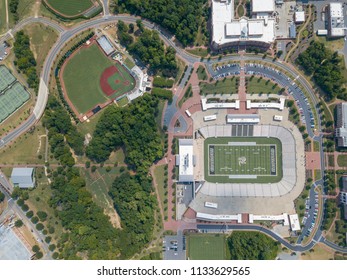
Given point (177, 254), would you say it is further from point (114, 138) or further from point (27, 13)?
point (27, 13)

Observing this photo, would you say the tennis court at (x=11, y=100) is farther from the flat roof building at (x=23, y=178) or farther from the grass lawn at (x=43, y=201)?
the grass lawn at (x=43, y=201)

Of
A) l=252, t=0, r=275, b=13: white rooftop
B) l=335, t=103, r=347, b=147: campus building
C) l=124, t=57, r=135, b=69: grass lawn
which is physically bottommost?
l=335, t=103, r=347, b=147: campus building

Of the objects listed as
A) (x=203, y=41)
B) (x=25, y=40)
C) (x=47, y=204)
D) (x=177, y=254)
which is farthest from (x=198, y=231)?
(x=25, y=40)

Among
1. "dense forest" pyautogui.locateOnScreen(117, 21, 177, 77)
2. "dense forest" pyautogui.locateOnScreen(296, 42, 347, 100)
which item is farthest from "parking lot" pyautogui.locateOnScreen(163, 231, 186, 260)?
"dense forest" pyautogui.locateOnScreen(296, 42, 347, 100)

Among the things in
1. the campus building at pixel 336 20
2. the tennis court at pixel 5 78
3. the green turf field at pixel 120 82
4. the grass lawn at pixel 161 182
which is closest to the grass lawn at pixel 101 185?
the grass lawn at pixel 161 182

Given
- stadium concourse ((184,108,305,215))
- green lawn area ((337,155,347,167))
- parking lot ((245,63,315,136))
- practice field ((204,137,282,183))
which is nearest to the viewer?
green lawn area ((337,155,347,167))

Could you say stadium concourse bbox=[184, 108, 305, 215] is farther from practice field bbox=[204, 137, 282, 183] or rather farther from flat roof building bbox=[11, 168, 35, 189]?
flat roof building bbox=[11, 168, 35, 189]

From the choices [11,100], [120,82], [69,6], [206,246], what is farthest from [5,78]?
[206,246]

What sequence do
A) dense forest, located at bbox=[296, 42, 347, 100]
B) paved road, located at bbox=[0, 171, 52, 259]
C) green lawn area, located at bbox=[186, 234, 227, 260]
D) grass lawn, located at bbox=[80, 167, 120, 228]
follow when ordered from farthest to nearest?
1. grass lawn, located at bbox=[80, 167, 120, 228]
2. green lawn area, located at bbox=[186, 234, 227, 260]
3. dense forest, located at bbox=[296, 42, 347, 100]
4. paved road, located at bbox=[0, 171, 52, 259]
